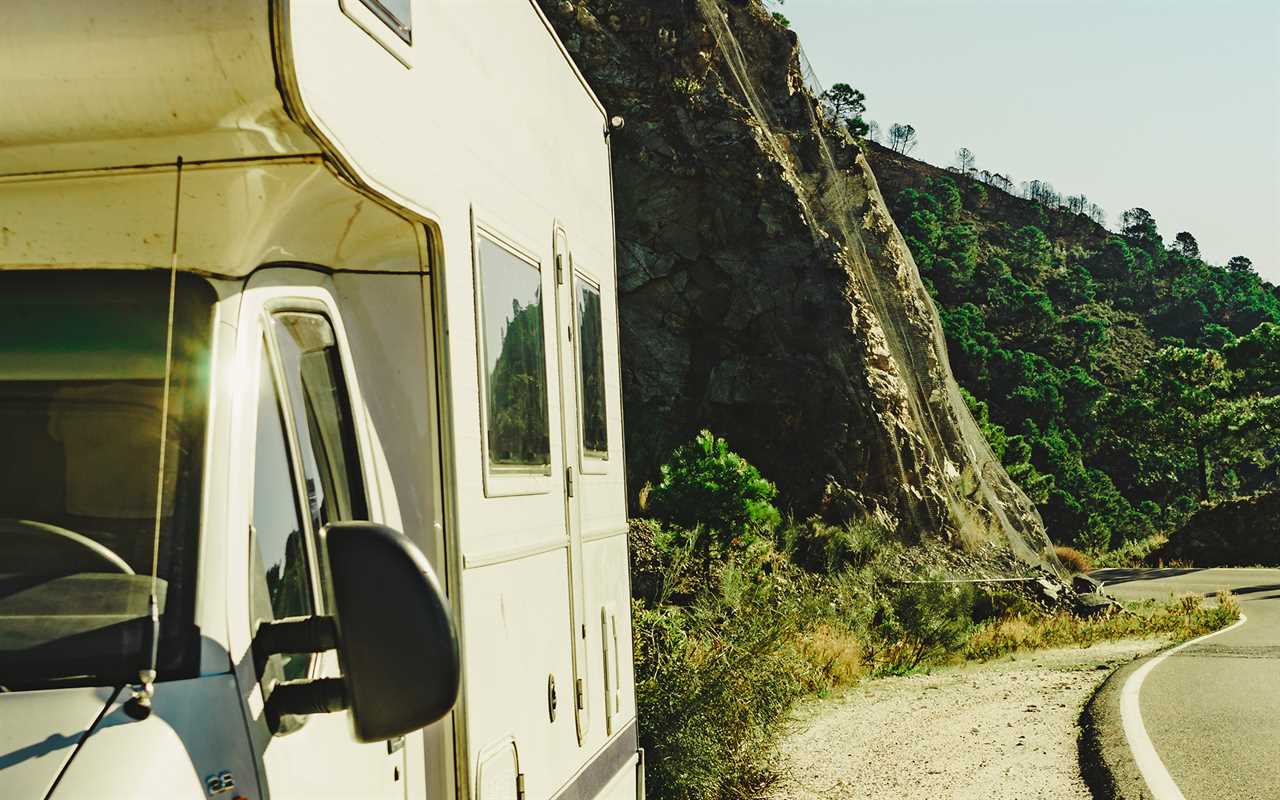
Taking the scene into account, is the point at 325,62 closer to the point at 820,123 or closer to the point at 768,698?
the point at 768,698

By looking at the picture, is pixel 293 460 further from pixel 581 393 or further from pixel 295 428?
pixel 581 393

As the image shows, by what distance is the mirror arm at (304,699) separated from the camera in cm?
258

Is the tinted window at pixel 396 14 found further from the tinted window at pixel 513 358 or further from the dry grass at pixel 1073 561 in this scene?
the dry grass at pixel 1073 561

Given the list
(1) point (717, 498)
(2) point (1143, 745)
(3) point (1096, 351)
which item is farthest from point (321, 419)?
(3) point (1096, 351)

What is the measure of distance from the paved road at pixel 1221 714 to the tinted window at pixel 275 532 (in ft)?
20.5

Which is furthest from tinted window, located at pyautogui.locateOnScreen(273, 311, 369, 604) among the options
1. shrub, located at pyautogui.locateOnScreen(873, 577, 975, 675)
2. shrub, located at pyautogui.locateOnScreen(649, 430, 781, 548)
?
shrub, located at pyautogui.locateOnScreen(649, 430, 781, 548)

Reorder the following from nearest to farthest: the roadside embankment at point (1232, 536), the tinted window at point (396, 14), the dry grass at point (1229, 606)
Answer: the tinted window at point (396, 14) < the dry grass at point (1229, 606) < the roadside embankment at point (1232, 536)

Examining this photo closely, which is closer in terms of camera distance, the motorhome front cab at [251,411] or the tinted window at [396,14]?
the motorhome front cab at [251,411]

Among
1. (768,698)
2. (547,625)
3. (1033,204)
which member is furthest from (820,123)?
(1033,204)

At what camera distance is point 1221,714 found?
10.5m

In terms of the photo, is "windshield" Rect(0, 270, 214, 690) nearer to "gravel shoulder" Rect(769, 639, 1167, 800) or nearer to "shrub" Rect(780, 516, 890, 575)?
"gravel shoulder" Rect(769, 639, 1167, 800)

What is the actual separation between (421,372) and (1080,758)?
279 inches

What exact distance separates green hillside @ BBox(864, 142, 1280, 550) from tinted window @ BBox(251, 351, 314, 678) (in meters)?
52.3

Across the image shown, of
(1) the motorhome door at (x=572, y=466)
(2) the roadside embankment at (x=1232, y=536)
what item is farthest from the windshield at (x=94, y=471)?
(2) the roadside embankment at (x=1232, y=536)
